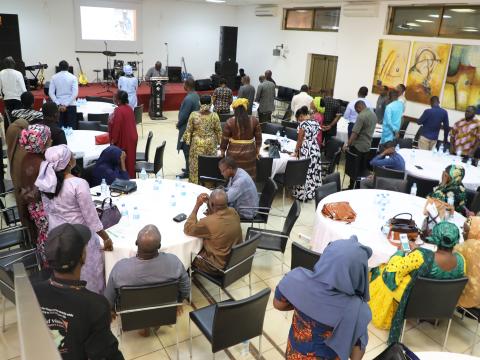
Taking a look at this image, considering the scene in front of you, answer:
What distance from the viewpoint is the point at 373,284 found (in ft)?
11.9

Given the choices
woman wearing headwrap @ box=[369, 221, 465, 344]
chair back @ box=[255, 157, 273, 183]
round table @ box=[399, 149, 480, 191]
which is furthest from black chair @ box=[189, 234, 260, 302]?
round table @ box=[399, 149, 480, 191]

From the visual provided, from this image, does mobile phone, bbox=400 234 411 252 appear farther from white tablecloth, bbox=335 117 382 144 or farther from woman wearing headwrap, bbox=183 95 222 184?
white tablecloth, bbox=335 117 382 144

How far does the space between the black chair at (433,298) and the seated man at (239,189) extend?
1.97 metres

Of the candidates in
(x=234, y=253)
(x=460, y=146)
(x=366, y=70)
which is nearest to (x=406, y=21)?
(x=366, y=70)

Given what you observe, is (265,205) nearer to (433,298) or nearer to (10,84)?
(433,298)

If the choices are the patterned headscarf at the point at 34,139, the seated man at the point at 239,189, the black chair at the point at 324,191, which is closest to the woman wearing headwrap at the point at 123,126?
the seated man at the point at 239,189

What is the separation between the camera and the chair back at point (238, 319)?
255cm

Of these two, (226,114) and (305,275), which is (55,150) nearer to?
(305,275)

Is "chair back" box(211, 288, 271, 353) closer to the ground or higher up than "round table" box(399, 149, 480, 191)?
closer to the ground

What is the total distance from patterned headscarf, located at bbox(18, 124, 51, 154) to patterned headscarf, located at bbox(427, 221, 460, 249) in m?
3.23

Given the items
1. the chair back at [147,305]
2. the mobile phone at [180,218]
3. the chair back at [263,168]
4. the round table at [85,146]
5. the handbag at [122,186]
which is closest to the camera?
the chair back at [147,305]

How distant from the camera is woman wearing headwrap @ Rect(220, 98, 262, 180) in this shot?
18.0 feet

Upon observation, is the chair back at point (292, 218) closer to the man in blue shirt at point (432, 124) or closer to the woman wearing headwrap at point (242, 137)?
the woman wearing headwrap at point (242, 137)

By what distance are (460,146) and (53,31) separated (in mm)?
12237
